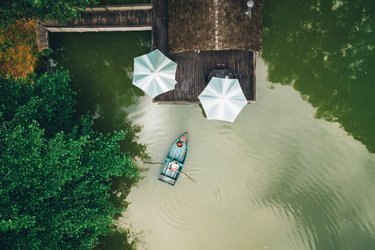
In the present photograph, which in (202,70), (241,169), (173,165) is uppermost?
(202,70)

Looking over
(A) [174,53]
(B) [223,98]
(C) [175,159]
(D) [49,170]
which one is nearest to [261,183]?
(C) [175,159]

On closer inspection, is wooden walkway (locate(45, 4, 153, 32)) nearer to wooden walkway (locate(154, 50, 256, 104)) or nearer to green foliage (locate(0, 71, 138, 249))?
wooden walkway (locate(154, 50, 256, 104))

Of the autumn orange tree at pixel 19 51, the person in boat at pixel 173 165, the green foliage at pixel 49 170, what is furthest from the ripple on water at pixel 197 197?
the autumn orange tree at pixel 19 51

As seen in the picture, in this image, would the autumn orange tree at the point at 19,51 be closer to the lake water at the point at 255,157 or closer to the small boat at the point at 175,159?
the lake water at the point at 255,157

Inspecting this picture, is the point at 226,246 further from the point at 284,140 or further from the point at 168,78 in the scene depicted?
the point at 168,78

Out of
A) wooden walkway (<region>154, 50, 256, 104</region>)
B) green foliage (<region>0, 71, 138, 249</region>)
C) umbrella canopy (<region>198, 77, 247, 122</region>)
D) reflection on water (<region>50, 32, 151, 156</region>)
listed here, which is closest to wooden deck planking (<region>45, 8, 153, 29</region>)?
reflection on water (<region>50, 32, 151, 156</region>)

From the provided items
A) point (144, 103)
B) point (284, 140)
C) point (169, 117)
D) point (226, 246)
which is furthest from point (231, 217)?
point (144, 103)

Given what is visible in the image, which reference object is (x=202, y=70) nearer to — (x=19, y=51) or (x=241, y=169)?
(x=241, y=169)
